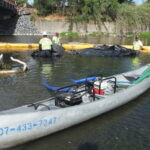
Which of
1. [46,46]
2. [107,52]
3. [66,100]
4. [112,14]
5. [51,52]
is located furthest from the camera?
[112,14]

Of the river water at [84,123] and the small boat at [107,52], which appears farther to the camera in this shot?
the small boat at [107,52]

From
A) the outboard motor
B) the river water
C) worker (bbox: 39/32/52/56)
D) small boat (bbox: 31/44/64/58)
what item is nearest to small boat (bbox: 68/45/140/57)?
small boat (bbox: 31/44/64/58)

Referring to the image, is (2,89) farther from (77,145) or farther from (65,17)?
(65,17)

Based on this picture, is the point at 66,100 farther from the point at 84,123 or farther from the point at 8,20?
the point at 8,20

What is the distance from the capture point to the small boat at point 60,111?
232 inches

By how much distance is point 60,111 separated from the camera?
6.75 m

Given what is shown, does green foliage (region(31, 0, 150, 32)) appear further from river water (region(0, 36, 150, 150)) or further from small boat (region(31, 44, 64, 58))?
river water (region(0, 36, 150, 150))

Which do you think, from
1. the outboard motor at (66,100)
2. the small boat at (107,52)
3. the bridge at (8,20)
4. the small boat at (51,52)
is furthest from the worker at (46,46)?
the bridge at (8,20)

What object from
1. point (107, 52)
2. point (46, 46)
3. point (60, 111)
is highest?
point (46, 46)

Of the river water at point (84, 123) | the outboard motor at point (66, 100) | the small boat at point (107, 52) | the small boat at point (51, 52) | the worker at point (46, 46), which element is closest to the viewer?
the river water at point (84, 123)

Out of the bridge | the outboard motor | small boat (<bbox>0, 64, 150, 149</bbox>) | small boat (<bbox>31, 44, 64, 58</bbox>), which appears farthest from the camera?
the bridge

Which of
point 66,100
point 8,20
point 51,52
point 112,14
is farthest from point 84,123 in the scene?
point 112,14

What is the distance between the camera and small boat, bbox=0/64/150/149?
590 centimetres

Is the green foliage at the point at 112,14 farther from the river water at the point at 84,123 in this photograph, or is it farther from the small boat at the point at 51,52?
the river water at the point at 84,123
